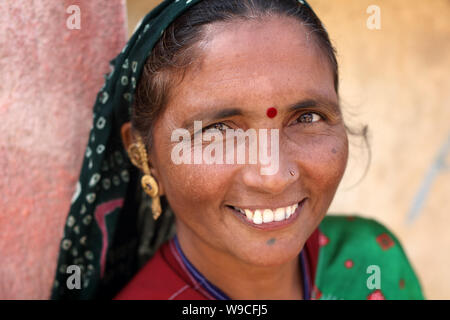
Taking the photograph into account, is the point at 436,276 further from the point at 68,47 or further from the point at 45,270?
the point at 68,47

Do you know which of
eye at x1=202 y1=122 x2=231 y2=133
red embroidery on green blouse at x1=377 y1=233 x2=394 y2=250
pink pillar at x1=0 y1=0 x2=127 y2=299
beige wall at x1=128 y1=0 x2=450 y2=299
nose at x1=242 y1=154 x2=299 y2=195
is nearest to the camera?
nose at x1=242 y1=154 x2=299 y2=195

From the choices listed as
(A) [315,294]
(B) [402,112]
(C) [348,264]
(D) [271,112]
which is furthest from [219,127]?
(B) [402,112]

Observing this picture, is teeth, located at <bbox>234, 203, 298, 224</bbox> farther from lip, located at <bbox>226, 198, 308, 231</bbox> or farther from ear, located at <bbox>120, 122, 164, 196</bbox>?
ear, located at <bbox>120, 122, 164, 196</bbox>

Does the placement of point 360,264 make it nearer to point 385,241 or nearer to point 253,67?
point 385,241

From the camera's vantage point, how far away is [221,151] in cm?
162

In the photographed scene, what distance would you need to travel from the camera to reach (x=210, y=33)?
63.8 inches

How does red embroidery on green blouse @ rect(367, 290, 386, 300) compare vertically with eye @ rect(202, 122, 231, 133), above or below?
below

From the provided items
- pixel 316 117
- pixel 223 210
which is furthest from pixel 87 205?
pixel 316 117

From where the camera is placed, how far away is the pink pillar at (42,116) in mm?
1819

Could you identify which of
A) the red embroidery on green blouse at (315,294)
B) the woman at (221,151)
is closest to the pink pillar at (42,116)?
the woman at (221,151)

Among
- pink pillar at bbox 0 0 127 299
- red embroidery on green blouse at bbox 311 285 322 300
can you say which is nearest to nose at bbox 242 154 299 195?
red embroidery on green blouse at bbox 311 285 322 300

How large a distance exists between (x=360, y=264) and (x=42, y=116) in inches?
62.5

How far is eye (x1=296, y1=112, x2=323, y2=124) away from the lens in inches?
68.0

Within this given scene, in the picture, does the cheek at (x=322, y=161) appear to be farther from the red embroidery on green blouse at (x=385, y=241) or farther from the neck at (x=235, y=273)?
the red embroidery on green blouse at (x=385, y=241)
